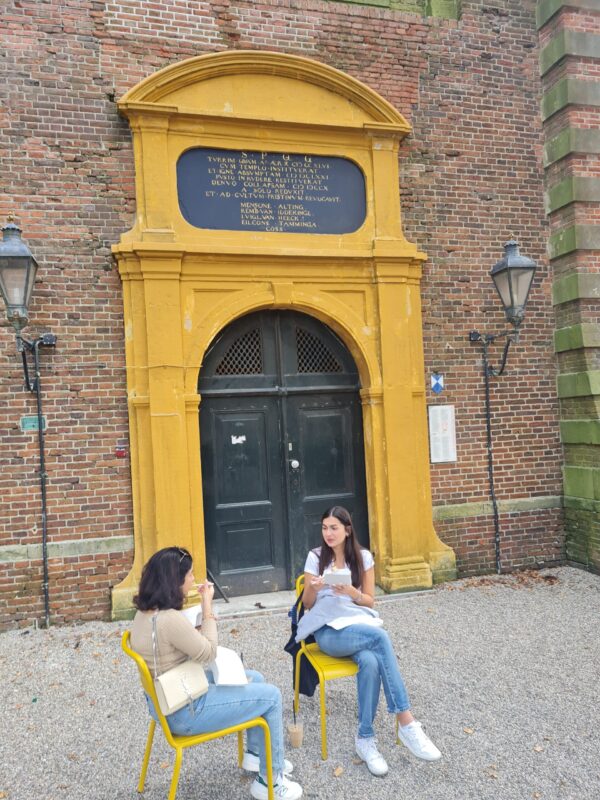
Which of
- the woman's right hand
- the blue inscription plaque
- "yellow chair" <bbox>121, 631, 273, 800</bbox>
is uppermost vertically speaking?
the blue inscription plaque

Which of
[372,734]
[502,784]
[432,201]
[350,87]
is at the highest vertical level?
[350,87]

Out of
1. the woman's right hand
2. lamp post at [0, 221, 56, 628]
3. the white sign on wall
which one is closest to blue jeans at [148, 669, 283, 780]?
the woman's right hand

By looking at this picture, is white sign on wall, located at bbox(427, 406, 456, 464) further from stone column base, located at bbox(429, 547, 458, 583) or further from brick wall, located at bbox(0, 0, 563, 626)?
stone column base, located at bbox(429, 547, 458, 583)

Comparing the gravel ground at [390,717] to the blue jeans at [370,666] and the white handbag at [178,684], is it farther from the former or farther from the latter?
the white handbag at [178,684]

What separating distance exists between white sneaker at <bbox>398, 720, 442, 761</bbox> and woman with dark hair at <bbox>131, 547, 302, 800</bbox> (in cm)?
69

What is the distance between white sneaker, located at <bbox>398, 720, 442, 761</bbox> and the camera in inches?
127

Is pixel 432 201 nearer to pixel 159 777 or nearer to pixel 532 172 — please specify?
pixel 532 172

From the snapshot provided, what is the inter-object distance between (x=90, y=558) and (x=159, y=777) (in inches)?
110

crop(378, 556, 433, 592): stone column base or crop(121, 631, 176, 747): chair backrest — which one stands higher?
crop(121, 631, 176, 747): chair backrest

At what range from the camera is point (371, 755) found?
3168mm

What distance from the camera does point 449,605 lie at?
19.0 feet

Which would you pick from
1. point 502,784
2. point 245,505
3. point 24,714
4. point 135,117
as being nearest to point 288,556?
point 245,505

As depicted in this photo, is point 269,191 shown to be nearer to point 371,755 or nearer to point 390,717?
point 390,717

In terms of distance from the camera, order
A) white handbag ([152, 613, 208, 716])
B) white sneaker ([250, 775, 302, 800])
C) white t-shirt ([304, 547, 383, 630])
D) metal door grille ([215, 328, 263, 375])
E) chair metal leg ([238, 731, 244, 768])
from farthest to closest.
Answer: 1. metal door grille ([215, 328, 263, 375])
2. white t-shirt ([304, 547, 383, 630])
3. chair metal leg ([238, 731, 244, 768])
4. white sneaker ([250, 775, 302, 800])
5. white handbag ([152, 613, 208, 716])
